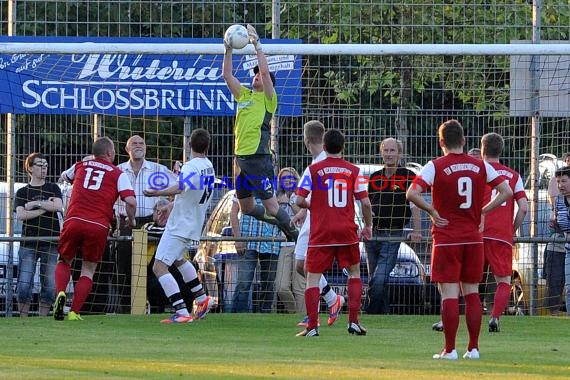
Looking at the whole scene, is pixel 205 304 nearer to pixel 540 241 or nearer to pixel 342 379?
pixel 540 241

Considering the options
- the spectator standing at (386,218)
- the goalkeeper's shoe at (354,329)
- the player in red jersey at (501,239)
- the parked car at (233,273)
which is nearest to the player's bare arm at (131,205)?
the parked car at (233,273)

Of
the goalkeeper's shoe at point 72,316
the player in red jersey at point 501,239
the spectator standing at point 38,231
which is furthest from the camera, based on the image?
the spectator standing at point 38,231

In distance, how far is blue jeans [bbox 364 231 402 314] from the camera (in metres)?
15.8

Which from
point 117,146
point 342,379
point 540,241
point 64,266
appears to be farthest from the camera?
point 117,146

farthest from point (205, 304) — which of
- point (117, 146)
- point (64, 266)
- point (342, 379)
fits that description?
point (342, 379)

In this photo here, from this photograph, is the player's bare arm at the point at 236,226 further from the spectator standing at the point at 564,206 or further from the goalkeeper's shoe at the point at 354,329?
the spectator standing at the point at 564,206

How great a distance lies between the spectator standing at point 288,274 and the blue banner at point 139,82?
1081 mm

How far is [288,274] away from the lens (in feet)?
53.2

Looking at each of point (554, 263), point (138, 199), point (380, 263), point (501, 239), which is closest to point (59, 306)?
point (138, 199)

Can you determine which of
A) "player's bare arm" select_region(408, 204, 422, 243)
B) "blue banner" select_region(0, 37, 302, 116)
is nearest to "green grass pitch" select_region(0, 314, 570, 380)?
"player's bare arm" select_region(408, 204, 422, 243)

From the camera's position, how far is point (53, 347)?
11156mm

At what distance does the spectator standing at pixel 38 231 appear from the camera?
15758 mm

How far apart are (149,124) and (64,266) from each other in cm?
319

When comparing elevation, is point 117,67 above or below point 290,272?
above
